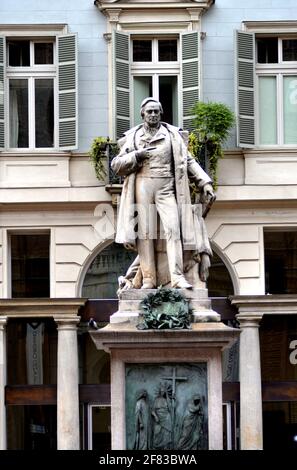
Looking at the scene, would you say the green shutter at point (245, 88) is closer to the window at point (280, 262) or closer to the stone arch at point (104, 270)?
the window at point (280, 262)

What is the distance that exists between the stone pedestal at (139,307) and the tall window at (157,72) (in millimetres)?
13690

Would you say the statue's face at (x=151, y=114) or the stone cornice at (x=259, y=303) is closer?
the statue's face at (x=151, y=114)

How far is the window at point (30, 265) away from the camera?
109ft

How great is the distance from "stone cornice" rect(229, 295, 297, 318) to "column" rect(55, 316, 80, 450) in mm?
3017

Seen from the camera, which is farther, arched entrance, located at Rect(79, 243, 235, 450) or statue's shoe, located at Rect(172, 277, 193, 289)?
arched entrance, located at Rect(79, 243, 235, 450)

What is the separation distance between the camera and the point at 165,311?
1939 centimetres

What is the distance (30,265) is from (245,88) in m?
5.27

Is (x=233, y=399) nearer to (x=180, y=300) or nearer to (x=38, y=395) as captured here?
(x=38, y=395)

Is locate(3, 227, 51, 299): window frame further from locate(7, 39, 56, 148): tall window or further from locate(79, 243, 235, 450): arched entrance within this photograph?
locate(7, 39, 56, 148): tall window

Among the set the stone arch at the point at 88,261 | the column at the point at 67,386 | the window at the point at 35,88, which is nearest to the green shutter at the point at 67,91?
the window at the point at 35,88

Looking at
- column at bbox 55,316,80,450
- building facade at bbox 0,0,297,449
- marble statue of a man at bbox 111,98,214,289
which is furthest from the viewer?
building facade at bbox 0,0,297,449

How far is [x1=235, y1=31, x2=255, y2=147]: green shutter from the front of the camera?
32781 mm

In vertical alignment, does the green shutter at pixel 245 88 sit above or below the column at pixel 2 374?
above

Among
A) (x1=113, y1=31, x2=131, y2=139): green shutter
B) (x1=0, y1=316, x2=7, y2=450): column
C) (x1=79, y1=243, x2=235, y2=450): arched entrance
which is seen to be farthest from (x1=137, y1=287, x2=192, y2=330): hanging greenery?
(x1=113, y1=31, x2=131, y2=139): green shutter
